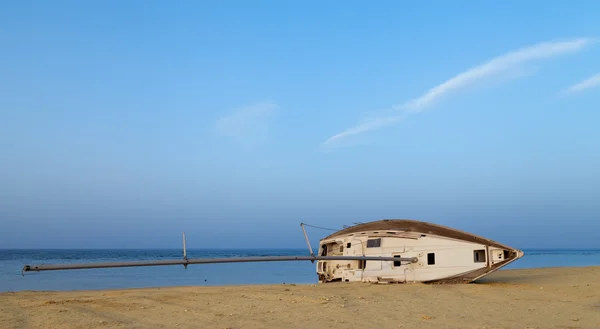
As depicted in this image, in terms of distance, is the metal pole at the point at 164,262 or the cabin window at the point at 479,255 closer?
the metal pole at the point at 164,262

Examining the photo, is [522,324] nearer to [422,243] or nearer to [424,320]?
[424,320]

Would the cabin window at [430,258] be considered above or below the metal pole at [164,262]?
below

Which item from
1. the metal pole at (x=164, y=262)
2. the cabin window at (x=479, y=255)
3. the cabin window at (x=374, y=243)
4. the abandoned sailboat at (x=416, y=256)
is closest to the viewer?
the metal pole at (x=164, y=262)

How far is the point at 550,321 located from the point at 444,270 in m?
7.11

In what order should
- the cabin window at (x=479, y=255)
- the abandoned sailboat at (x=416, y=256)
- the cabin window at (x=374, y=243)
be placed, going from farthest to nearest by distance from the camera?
the cabin window at (x=374, y=243)
the cabin window at (x=479, y=255)
the abandoned sailboat at (x=416, y=256)

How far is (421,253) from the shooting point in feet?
54.7

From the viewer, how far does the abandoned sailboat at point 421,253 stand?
52.0ft

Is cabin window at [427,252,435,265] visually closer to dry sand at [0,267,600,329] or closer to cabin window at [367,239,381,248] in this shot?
cabin window at [367,239,381,248]

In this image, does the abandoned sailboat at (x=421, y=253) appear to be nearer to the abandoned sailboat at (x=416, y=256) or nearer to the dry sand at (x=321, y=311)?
the abandoned sailboat at (x=416, y=256)

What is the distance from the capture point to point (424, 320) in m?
9.01

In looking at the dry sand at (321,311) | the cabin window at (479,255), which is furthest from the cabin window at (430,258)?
the dry sand at (321,311)

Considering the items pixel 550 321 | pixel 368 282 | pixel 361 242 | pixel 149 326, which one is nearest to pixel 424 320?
pixel 550 321

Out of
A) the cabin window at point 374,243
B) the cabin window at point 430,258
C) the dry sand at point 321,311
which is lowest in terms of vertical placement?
the dry sand at point 321,311

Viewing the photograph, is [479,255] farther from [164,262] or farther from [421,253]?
[164,262]
